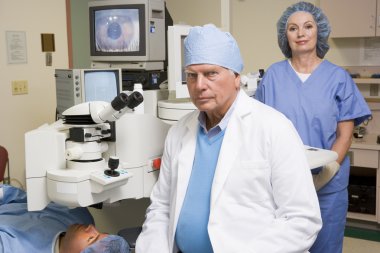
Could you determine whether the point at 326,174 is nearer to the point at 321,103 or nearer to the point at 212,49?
the point at 321,103

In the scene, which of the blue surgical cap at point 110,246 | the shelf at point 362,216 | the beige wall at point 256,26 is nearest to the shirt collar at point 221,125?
the blue surgical cap at point 110,246

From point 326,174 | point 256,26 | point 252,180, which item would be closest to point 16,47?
point 256,26

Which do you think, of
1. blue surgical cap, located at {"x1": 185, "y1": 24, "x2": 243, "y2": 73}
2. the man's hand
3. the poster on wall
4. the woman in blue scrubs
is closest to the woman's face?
the woman in blue scrubs

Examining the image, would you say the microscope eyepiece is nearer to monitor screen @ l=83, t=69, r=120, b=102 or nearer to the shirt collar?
the shirt collar

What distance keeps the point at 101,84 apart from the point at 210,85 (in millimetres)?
1309

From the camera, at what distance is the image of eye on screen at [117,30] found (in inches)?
96.0

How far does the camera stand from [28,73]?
10.8 feet

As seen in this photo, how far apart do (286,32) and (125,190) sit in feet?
3.55

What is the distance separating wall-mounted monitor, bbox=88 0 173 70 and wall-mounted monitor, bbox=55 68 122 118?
0.32ft

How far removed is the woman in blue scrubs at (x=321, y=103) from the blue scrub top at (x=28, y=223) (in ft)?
3.38

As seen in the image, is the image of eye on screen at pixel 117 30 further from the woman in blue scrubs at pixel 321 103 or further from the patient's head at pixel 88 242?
the patient's head at pixel 88 242

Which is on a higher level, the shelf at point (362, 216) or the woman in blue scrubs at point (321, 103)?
the woman in blue scrubs at point (321, 103)

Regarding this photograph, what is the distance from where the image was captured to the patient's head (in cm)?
158

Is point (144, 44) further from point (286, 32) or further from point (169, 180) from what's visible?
point (169, 180)
